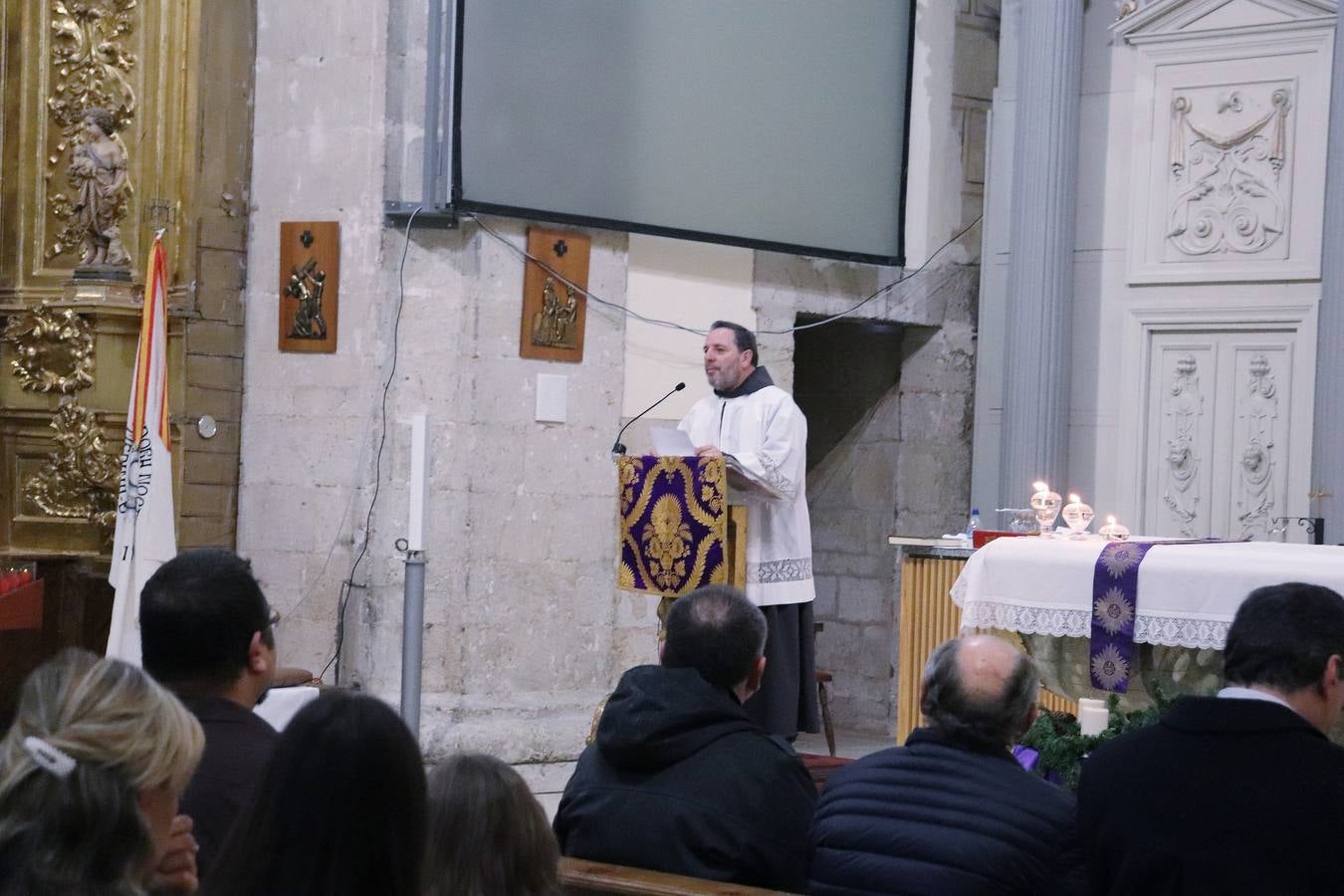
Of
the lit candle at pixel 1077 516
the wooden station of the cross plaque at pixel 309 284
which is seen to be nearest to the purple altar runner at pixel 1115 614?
the lit candle at pixel 1077 516

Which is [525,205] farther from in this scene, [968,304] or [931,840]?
[931,840]

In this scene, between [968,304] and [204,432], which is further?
[968,304]

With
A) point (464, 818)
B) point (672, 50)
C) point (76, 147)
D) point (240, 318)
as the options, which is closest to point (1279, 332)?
point (672, 50)

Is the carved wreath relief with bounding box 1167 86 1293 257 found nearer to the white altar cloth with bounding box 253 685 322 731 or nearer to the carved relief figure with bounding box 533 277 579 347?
the carved relief figure with bounding box 533 277 579 347

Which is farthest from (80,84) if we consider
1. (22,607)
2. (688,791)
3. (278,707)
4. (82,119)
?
(688,791)

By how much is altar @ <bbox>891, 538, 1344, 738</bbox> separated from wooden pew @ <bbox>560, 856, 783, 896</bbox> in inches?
110

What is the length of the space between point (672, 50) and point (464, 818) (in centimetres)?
669

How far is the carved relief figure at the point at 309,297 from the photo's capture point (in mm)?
8141

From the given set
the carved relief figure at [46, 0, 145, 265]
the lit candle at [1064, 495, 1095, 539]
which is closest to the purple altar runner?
the lit candle at [1064, 495, 1095, 539]

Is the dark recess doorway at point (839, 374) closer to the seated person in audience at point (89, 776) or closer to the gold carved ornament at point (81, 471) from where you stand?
the gold carved ornament at point (81, 471)

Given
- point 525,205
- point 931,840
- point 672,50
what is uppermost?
point 672,50

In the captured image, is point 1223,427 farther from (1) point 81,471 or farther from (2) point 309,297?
(1) point 81,471

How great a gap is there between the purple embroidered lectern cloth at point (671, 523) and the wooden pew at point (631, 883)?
325 centimetres

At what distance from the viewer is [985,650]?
3250 millimetres
